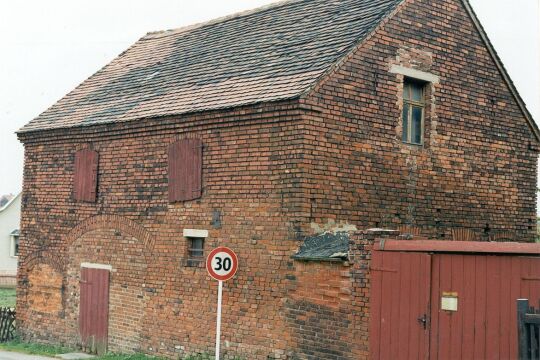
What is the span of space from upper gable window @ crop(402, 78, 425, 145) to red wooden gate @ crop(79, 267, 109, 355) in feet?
24.0

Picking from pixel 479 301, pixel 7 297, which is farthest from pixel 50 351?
pixel 7 297

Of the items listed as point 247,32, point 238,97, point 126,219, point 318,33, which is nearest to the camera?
point 238,97

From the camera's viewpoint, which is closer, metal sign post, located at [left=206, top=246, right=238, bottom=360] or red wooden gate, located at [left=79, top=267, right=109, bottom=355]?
metal sign post, located at [left=206, top=246, right=238, bottom=360]

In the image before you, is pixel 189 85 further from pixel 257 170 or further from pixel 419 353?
pixel 419 353

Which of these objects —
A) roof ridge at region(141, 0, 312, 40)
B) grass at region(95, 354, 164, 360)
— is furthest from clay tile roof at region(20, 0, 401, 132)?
grass at region(95, 354, 164, 360)

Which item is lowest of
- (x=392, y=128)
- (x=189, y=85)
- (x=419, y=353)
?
(x=419, y=353)

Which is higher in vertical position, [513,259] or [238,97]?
[238,97]

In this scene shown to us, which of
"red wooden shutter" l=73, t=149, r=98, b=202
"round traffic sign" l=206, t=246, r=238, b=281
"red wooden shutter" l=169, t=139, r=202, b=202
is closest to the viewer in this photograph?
"round traffic sign" l=206, t=246, r=238, b=281

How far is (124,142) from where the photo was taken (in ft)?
59.0

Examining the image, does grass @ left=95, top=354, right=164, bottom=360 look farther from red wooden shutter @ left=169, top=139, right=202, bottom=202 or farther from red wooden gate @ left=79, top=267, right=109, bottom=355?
red wooden shutter @ left=169, top=139, right=202, bottom=202

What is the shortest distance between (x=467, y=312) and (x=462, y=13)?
817 centimetres

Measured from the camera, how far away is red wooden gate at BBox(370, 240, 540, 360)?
11609mm

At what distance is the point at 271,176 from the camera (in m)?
14.8

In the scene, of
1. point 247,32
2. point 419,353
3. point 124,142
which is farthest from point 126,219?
point 419,353
